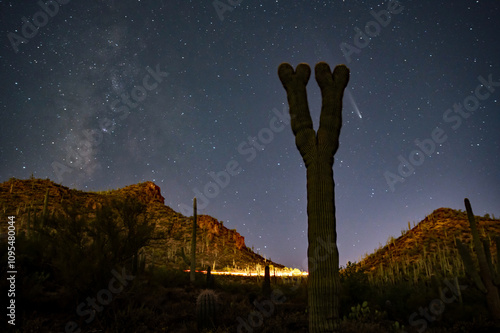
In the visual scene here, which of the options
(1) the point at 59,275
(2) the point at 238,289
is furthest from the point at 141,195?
(1) the point at 59,275

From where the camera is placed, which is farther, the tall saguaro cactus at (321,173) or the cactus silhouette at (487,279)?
the cactus silhouette at (487,279)

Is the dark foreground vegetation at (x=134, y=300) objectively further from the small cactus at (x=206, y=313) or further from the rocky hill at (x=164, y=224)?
the rocky hill at (x=164, y=224)

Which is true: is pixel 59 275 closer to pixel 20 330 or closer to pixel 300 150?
pixel 20 330

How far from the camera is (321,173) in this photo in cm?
683

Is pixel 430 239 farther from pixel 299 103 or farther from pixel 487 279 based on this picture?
pixel 299 103

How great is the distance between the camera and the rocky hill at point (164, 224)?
27.1 meters

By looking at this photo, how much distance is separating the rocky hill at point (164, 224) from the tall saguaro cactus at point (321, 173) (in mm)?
19864

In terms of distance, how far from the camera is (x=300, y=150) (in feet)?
24.2

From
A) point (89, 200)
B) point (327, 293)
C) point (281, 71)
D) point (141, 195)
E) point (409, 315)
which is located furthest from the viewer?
point (141, 195)

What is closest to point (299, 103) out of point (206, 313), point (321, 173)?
point (321, 173)

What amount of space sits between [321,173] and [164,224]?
31071 mm

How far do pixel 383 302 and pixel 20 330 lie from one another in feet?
33.6

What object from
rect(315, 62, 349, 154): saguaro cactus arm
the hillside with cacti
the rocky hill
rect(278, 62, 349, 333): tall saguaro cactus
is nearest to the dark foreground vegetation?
rect(278, 62, 349, 333): tall saguaro cactus

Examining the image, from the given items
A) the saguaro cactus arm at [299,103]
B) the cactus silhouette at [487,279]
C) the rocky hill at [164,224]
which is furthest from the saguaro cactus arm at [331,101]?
the rocky hill at [164,224]
